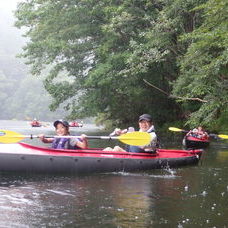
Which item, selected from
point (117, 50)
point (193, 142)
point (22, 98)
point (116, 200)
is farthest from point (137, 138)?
point (22, 98)

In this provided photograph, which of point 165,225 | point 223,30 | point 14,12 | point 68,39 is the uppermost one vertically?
point 14,12

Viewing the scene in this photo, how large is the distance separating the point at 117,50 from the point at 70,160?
15.5 meters

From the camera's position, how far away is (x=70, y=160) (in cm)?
998

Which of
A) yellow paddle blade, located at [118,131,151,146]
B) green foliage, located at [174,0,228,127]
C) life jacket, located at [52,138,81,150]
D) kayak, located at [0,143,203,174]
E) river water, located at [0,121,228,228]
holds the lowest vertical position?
river water, located at [0,121,228,228]

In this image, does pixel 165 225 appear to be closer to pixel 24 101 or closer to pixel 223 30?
pixel 223 30

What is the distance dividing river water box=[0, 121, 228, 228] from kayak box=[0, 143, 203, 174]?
20 cm

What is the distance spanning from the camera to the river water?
6.02 m

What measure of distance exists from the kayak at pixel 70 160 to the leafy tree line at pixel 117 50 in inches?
253

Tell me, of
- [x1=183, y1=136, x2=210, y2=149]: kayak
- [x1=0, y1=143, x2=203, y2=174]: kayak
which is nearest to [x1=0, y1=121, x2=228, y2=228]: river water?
[x1=0, y1=143, x2=203, y2=174]: kayak

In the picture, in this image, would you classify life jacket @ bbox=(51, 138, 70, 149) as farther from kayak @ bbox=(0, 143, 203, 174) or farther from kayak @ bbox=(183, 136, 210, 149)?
kayak @ bbox=(183, 136, 210, 149)

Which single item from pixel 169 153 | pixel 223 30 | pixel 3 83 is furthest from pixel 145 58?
pixel 3 83

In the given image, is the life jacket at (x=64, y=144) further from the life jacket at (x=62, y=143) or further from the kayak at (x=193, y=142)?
the kayak at (x=193, y=142)

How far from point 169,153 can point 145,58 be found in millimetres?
7989

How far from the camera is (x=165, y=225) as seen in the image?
5.85 meters
